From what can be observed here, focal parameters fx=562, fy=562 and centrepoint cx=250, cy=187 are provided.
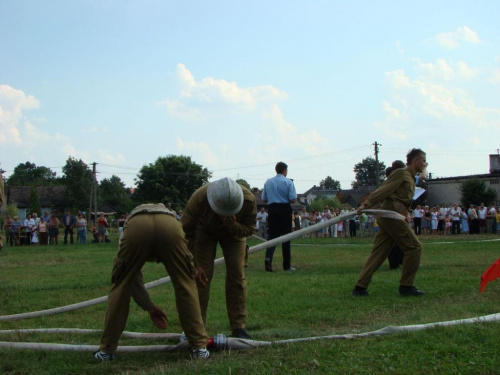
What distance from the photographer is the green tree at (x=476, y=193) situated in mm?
42812

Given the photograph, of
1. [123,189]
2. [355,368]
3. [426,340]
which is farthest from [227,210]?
[123,189]

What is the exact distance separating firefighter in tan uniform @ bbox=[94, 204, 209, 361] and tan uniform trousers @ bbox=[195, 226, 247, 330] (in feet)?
2.18

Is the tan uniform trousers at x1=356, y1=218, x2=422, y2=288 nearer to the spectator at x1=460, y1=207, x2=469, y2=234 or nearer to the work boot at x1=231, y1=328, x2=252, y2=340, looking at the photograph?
the work boot at x1=231, y1=328, x2=252, y2=340

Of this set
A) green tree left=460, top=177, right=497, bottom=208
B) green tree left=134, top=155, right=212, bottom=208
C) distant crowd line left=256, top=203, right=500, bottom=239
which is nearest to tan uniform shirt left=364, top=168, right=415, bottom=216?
distant crowd line left=256, top=203, right=500, bottom=239

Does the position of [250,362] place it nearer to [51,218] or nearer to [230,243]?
[230,243]

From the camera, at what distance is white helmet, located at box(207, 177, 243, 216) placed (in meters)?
4.79

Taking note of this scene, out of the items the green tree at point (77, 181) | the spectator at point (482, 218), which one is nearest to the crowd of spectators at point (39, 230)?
the spectator at point (482, 218)

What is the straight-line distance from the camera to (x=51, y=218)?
28484 millimetres

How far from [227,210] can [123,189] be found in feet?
404

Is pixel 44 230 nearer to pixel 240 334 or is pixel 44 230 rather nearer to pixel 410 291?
pixel 410 291

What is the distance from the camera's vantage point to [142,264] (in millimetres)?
4621

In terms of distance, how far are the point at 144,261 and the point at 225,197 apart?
0.86 metres

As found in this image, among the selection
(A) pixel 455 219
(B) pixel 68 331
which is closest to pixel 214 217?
(B) pixel 68 331

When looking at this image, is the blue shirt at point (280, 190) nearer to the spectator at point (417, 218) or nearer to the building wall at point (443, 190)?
the spectator at point (417, 218)
